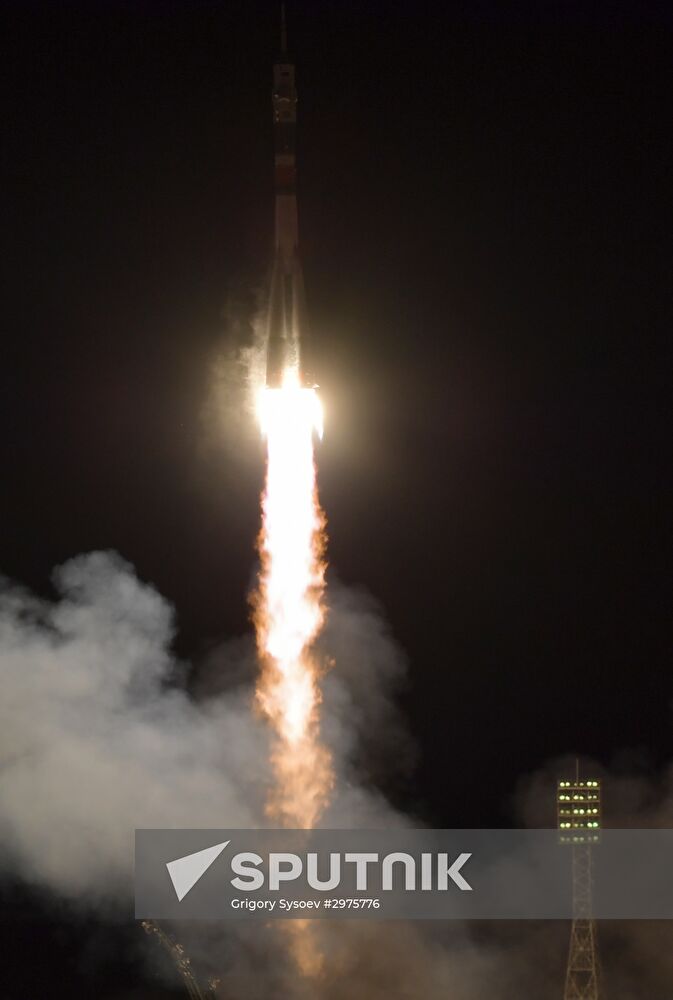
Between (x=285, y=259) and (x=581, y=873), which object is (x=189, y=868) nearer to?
(x=581, y=873)

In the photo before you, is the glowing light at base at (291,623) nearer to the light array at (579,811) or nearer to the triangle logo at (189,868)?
the triangle logo at (189,868)

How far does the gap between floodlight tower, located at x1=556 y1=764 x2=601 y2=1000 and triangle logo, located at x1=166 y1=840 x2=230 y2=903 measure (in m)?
8.65

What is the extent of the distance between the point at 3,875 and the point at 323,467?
13.1 meters

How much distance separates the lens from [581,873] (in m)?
60.9

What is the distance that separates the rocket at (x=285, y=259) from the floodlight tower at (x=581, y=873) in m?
12.6

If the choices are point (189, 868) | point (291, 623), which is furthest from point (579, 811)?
point (189, 868)

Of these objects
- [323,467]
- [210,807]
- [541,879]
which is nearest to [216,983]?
[210,807]

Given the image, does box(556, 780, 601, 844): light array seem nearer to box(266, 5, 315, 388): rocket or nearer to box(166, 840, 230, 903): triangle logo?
box(166, 840, 230, 903): triangle logo

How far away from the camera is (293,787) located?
194 ft

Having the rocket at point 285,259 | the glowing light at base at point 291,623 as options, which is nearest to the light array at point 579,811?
the glowing light at base at point 291,623

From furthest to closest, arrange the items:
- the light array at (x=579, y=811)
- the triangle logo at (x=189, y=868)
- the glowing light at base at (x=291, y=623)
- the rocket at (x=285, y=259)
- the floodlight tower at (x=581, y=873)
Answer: the light array at (x=579, y=811), the floodlight tower at (x=581, y=873), the glowing light at base at (x=291, y=623), the triangle logo at (x=189, y=868), the rocket at (x=285, y=259)

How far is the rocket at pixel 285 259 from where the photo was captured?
55.4 metres

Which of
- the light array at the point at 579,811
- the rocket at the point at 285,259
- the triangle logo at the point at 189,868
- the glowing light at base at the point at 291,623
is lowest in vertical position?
the triangle logo at the point at 189,868

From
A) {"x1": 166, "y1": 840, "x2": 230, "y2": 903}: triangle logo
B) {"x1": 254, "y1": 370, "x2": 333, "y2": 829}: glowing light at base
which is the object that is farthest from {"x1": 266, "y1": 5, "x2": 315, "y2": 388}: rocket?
{"x1": 166, "y1": 840, "x2": 230, "y2": 903}: triangle logo
